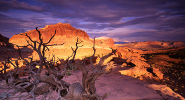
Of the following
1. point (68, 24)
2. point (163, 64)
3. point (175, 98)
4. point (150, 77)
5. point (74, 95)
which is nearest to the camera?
point (74, 95)

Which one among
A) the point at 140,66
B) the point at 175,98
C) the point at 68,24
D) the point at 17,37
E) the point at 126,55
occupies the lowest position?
the point at 175,98

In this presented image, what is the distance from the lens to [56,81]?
2531 mm

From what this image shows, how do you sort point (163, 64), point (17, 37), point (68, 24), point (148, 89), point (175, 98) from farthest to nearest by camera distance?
point (68, 24) < point (17, 37) < point (163, 64) < point (148, 89) < point (175, 98)

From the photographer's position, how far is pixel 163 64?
31.0 feet

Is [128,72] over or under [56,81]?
under

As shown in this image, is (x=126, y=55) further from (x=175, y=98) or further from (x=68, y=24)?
(x=68, y=24)

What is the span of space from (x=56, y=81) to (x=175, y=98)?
5.24m

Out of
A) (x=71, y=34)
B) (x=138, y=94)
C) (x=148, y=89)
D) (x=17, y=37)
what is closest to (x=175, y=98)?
(x=148, y=89)

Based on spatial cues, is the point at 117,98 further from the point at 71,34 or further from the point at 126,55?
the point at 71,34

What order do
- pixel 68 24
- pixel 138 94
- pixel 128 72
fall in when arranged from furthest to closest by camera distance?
pixel 68 24, pixel 128 72, pixel 138 94

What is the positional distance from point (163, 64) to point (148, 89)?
223 inches

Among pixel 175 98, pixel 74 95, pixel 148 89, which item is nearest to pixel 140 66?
pixel 148 89

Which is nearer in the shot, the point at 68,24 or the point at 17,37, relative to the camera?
the point at 17,37

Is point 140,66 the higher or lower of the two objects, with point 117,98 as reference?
higher
